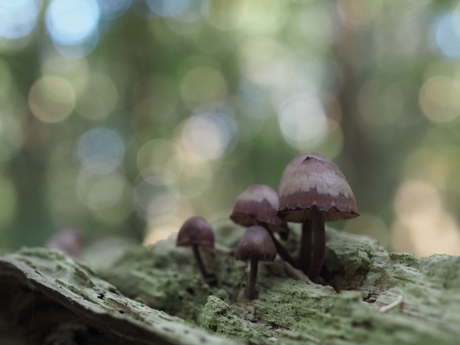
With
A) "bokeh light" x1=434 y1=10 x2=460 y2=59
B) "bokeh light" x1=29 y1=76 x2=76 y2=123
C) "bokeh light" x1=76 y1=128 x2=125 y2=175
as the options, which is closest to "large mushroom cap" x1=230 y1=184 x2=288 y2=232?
"bokeh light" x1=29 y1=76 x2=76 y2=123

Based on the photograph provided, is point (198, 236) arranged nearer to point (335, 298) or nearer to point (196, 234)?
Answer: point (196, 234)

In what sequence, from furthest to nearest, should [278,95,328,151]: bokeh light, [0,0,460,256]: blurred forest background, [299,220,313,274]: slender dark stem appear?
[278,95,328,151]: bokeh light → [0,0,460,256]: blurred forest background → [299,220,313,274]: slender dark stem

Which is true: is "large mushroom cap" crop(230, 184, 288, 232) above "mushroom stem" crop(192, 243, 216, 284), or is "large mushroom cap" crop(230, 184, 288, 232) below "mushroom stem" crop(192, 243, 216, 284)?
above

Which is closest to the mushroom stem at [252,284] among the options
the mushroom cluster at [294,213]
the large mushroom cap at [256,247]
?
the mushroom cluster at [294,213]

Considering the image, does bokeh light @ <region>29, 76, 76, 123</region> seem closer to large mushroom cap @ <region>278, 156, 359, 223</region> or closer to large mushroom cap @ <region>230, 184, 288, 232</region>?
large mushroom cap @ <region>230, 184, 288, 232</region>

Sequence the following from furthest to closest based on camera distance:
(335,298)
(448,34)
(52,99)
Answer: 1. (52,99)
2. (448,34)
3. (335,298)

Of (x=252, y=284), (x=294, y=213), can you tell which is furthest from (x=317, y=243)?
(x=252, y=284)
